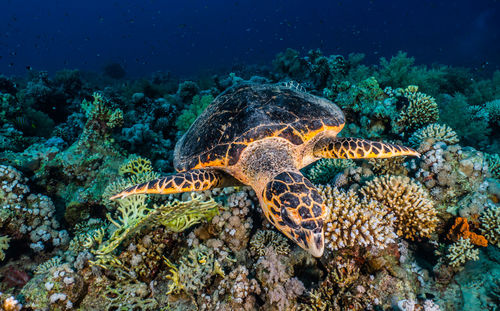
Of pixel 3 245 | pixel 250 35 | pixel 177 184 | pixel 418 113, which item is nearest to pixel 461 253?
pixel 418 113

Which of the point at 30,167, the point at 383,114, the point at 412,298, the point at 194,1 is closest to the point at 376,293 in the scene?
the point at 412,298

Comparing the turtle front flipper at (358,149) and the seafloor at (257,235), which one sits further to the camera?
the turtle front flipper at (358,149)

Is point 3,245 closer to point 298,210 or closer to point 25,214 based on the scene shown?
point 25,214

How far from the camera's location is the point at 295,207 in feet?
7.34

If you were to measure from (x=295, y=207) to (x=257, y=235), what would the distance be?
101 centimetres

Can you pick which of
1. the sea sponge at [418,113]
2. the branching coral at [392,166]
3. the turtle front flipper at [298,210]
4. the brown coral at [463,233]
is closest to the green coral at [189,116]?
the turtle front flipper at [298,210]

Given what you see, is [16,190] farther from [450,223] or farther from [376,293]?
[450,223]

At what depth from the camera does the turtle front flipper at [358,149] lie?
303cm

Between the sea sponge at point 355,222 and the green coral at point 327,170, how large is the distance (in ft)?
3.08

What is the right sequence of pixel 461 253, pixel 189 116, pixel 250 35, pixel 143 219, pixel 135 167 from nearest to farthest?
pixel 461 253 → pixel 143 219 → pixel 135 167 → pixel 189 116 → pixel 250 35

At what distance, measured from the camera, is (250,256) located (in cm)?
293

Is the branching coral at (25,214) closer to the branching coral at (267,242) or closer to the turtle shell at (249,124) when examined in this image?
the turtle shell at (249,124)

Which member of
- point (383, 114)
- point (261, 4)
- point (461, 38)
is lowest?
point (461, 38)

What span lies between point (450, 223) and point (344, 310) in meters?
1.90
